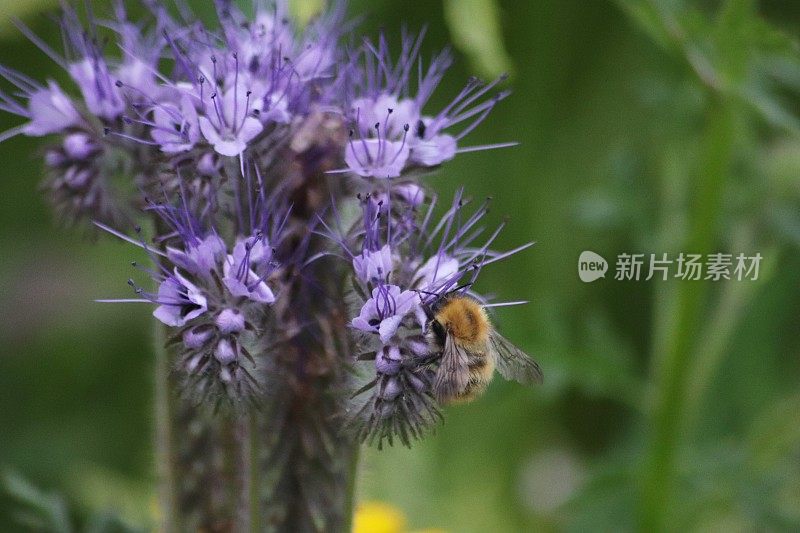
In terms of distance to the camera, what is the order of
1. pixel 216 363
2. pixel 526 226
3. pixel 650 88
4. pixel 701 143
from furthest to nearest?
pixel 526 226, pixel 650 88, pixel 701 143, pixel 216 363

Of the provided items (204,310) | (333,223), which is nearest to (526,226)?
(333,223)

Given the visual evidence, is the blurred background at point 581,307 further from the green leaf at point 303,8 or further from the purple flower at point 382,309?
the purple flower at point 382,309

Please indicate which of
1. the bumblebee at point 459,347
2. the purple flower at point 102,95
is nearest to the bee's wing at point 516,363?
the bumblebee at point 459,347

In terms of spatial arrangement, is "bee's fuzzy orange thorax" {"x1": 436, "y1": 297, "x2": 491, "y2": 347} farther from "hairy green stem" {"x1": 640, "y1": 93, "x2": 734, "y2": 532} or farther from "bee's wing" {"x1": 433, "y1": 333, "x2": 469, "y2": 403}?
"hairy green stem" {"x1": 640, "y1": 93, "x2": 734, "y2": 532}

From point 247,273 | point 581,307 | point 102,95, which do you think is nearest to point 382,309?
point 247,273

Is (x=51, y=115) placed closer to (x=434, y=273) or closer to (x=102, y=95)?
(x=102, y=95)

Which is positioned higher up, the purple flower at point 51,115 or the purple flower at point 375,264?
the purple flower at point 51,115

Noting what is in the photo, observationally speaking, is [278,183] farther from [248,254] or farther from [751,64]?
[751,64]
